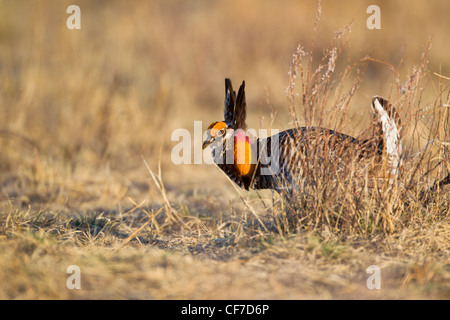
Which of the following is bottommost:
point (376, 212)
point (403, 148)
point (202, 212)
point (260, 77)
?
point (202, 212)

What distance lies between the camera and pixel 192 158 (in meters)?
6.68

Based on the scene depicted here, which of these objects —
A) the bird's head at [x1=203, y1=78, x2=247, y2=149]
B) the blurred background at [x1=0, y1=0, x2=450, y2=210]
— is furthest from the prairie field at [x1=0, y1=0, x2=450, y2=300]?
the bird's head at [x1=203, y1=78, x2=247, y2=149]

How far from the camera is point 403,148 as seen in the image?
3.28 metres

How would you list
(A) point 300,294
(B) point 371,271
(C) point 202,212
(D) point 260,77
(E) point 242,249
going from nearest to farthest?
(A) point 300,294
(B) point 371,271
(E) point 242,249
(C) point 202,212
(D) point 260,77

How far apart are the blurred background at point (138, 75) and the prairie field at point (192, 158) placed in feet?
0.10

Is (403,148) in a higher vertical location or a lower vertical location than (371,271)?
higher

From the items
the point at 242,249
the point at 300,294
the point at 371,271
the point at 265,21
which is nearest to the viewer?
the point at 300,294

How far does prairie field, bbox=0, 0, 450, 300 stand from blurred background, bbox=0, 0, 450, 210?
1.1 inches

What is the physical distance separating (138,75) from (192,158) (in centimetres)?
203

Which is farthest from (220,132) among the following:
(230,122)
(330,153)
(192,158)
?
(192,158)

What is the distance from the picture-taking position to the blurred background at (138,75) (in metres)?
5.69

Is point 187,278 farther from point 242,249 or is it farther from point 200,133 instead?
point 200,133

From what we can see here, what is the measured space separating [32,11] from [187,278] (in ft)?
24.3

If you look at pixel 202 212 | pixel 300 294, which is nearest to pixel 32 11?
pixel 202 212
